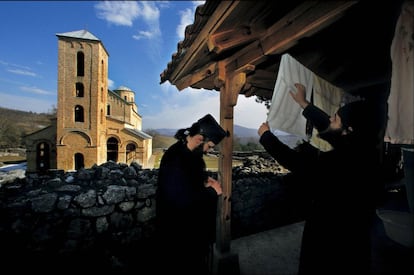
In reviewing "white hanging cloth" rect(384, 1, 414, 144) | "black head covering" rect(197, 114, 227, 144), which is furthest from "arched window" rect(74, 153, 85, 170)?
"white hanging cloth" rect(384, 1, 414, 144)

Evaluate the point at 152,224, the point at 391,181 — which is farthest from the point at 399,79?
the point at 391,181

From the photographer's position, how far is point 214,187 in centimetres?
249

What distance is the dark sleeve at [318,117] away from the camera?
1.92 meters

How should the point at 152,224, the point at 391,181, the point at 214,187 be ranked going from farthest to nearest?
the point at 391,181 → the point at 152,224 → the point at 214,187

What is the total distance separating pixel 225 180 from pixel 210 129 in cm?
86

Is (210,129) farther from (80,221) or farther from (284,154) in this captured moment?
(80,221)

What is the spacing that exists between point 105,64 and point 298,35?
29.4 m

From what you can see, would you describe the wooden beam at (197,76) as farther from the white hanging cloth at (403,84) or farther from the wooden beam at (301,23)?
the white hanging cloth at (403,84)

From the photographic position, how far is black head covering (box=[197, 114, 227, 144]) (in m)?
2.22

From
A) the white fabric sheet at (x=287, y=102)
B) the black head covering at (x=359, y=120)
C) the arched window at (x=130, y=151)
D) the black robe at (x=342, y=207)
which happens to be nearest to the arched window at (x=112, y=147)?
the arched window at (x=130, y=151)

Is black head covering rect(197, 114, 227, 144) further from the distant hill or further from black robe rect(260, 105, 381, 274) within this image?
the distant hill

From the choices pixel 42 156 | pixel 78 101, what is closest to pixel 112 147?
pixel 78 101

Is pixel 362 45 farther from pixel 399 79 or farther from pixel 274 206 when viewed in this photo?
pixel 274 206

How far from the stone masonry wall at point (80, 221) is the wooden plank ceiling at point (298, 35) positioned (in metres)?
2.39
